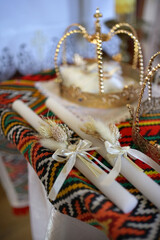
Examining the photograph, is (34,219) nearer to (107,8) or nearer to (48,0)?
(48,0)

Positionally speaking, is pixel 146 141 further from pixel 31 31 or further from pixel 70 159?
pixel 31 31

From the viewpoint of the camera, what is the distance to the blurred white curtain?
110 cm

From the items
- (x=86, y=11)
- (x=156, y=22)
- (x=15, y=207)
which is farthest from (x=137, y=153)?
(x=156, y=22)

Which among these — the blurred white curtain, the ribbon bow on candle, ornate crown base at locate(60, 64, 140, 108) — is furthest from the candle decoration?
the blurred white curtain

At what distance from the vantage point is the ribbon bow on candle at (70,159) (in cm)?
44

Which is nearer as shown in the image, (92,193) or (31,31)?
(92,193)

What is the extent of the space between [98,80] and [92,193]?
40cm

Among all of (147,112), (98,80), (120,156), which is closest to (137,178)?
(120,156)

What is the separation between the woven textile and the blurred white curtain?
52 centimetres

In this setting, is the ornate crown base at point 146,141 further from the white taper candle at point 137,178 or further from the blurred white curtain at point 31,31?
the blurred white curtain at point 31,31

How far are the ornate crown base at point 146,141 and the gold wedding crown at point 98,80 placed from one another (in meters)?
0.08

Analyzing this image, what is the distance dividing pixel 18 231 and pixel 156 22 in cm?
144

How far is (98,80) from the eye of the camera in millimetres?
713

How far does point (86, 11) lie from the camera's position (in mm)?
1294
